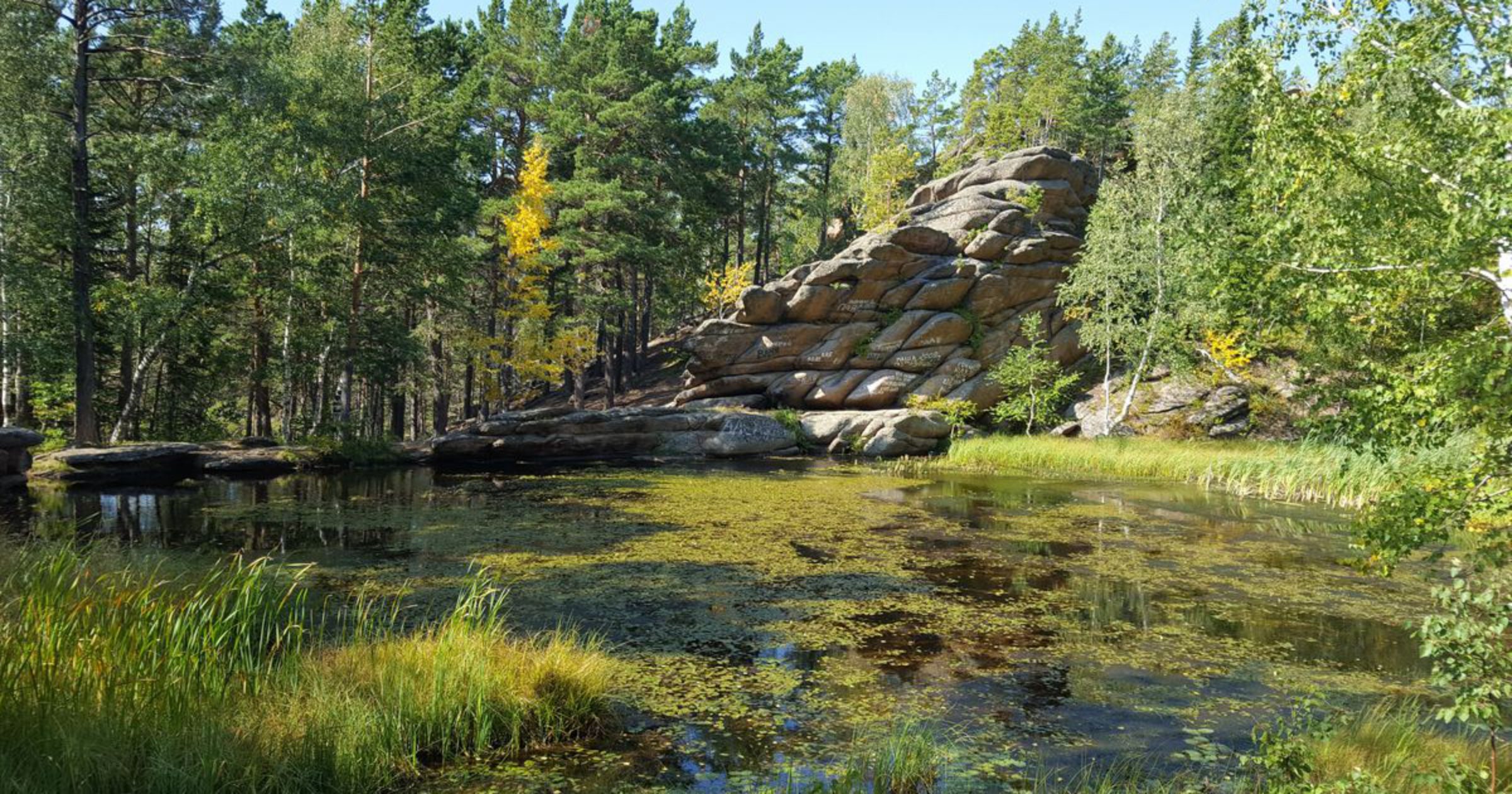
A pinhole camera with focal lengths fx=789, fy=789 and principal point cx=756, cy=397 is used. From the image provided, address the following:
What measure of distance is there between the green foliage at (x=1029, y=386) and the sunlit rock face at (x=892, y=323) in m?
0.85

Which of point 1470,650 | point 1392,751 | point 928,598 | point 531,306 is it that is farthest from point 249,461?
point 1470,650

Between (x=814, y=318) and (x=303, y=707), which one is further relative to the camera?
(x=814, y=318)

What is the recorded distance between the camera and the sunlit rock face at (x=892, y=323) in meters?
31.0

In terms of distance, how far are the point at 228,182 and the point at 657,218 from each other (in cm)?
1612

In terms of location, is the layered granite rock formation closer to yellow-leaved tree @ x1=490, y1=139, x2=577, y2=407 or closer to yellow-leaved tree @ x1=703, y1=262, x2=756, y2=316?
yellow-leaved tree @ x1=490, y1=139, x2=577, y2=407

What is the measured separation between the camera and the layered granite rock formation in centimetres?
2462

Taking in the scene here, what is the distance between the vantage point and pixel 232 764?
3.84 metres

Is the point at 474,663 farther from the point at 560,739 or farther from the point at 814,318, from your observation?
the point at 814,318

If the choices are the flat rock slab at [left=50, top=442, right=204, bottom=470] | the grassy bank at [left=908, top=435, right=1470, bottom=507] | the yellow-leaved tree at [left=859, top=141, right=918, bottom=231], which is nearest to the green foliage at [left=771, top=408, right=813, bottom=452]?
the grassy bank at [left=908, top=435, right=1470, bottom=507]

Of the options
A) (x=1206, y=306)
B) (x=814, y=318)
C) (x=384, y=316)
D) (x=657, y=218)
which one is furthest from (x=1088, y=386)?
(x=384, y=316)

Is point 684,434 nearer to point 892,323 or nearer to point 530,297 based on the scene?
point 530,297

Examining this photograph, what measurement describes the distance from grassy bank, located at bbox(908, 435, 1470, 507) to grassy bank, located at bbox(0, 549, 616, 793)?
42.4 feet

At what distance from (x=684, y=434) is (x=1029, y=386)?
12807 mm

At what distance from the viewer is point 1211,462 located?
19.9 metres
